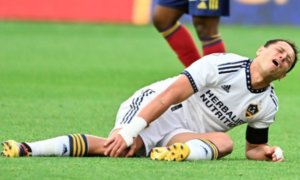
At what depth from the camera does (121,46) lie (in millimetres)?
12742

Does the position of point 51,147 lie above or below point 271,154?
above

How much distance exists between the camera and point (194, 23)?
7352 mm

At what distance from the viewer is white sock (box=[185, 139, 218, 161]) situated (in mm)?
4258

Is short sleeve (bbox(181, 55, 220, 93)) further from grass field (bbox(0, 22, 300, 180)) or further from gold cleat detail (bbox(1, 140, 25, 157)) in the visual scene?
gold cleat detail (bbox(1, 140, 25, 157))

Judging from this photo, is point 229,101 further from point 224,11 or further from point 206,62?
point 224,11

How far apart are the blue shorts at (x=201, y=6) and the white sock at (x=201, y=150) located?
2.89 metres

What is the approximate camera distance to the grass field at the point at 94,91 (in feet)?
13.0

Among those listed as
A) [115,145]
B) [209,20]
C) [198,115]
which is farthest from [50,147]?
[209,20]

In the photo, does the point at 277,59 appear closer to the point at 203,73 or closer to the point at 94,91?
the point at 203,73

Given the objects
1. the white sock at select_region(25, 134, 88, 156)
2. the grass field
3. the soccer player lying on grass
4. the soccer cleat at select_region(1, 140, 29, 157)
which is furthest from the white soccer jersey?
the soccer cleat at select_region(1, 140, 29, 157)

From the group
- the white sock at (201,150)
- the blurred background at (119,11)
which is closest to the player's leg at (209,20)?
the white sock at (201,150)

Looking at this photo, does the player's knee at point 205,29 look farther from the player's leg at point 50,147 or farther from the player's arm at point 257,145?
the player's leg at point 50,147

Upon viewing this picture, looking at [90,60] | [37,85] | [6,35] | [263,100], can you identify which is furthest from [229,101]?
[6,35]

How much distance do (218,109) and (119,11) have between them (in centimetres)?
1109
